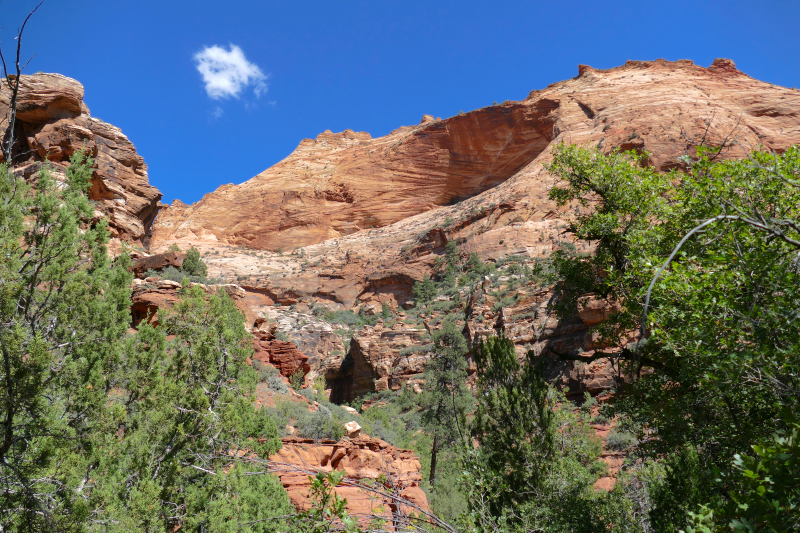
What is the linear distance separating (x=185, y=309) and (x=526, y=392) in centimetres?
669

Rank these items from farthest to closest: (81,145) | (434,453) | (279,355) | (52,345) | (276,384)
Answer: (81,145)
(279,355)
(434,453)
(276,384)
(52,345)

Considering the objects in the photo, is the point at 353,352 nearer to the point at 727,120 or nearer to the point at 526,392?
the point at 526,392

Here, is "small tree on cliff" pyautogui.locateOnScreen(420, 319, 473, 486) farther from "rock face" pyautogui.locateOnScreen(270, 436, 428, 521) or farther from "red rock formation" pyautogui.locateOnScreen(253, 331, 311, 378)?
"red rock formation" pyautogui.locateOnScreen(253, 331, 311, 378)

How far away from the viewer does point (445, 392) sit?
21.9m

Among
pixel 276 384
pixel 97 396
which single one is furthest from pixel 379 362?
pixel 97 396

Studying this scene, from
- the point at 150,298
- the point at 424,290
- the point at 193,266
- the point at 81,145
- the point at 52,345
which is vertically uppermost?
the point at 81,145

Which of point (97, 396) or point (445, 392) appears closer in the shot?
point (97, 396)

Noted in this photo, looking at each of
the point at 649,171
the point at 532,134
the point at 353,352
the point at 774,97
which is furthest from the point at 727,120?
the point at 649,171

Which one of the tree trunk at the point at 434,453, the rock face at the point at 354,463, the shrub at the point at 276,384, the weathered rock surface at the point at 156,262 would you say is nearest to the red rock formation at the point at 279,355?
the shrub at the point at 276,384

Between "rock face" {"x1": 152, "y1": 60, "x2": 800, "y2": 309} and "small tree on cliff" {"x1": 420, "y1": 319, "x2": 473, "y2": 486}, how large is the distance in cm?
1449

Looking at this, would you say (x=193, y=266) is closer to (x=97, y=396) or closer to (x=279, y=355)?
(x=279, y=355)

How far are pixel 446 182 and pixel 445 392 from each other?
4096 cm

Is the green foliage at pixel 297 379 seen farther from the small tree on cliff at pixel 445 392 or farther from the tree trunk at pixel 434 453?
the tree trunk at pixel 434 453

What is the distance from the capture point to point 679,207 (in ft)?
20.1
